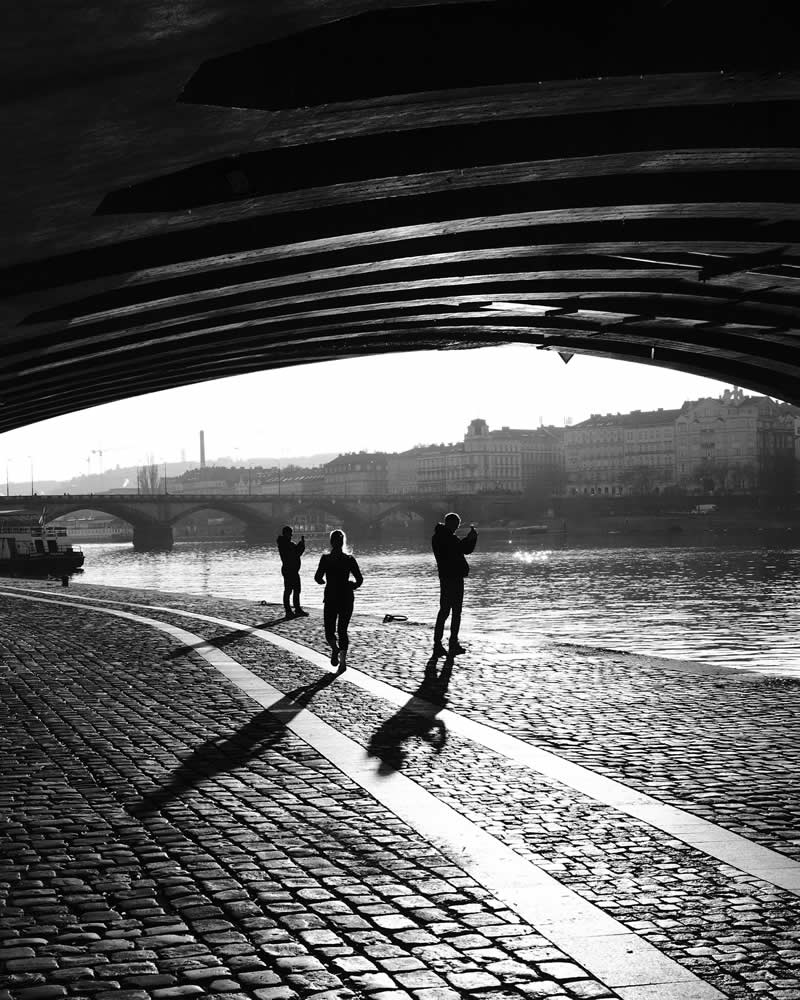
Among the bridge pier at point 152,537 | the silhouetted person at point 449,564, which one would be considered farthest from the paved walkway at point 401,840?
the bridge pier at point 152,537

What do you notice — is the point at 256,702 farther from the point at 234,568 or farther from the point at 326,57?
the point at 234,568

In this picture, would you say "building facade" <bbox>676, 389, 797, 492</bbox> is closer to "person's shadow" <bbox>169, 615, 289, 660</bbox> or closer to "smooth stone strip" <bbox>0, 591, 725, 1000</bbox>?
"person's shadow" <bbox>169, 615, 289, 660</bbox>

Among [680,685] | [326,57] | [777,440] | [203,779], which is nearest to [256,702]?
[203,779]

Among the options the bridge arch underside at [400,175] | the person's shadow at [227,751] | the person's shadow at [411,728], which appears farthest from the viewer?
the person's shadow at [411,728]

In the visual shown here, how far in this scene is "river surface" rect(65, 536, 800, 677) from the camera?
26031 millimetres

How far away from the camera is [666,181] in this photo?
13.8m

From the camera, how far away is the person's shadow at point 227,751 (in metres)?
7.86

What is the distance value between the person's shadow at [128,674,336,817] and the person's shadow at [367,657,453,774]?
0.89 m

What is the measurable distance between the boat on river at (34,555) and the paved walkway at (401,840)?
48.7m

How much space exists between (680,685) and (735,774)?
15.3 ft

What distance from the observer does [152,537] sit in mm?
109188

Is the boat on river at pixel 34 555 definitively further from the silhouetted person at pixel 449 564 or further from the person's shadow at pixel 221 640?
the silhouetted person at pixel 449 564

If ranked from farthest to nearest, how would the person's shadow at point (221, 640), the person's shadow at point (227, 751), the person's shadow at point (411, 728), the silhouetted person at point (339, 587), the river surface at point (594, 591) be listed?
the river surface at point (594, 591)
the person's shadow at point (221, 640)
the silhouetted person at point (339, 587)
the person's shadow at point (411, 728)
the person's shadow at point (227, 751)

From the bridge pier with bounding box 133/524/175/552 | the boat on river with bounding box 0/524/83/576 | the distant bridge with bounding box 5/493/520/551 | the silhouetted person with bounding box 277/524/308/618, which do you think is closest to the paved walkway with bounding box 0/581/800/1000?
the silhouetted person with bounding box 277/524/308/618
